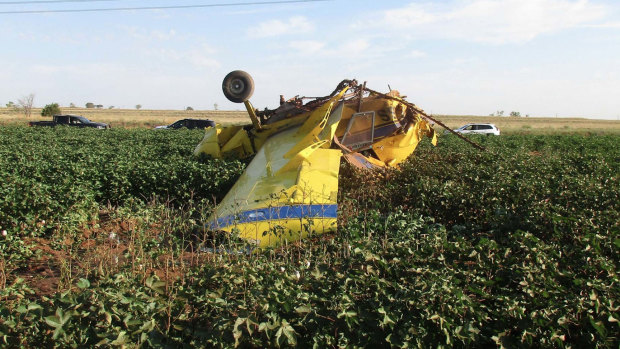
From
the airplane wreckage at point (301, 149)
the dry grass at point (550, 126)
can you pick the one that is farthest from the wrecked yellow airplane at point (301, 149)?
the dry grass at point (550, 126)

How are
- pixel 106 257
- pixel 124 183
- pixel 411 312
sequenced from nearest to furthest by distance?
1. pixel 411 312
2. pixel 106 257
3. pixel 124 183

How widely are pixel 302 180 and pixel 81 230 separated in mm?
3221

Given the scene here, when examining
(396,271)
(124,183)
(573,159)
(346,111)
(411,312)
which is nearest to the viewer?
(411,312)

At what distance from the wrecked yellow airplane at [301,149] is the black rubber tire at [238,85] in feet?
0.08

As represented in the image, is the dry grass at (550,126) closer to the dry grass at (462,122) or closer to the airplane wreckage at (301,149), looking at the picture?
the dry grass at (462,122)

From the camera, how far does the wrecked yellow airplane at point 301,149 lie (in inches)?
227

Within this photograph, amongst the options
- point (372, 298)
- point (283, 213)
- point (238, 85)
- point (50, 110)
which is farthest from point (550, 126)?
point (372, 298)

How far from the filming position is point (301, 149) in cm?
763

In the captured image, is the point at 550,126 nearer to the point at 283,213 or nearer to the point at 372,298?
the point at 283,213

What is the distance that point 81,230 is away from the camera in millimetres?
6547

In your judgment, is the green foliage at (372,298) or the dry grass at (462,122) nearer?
the green foliage at (372,298)

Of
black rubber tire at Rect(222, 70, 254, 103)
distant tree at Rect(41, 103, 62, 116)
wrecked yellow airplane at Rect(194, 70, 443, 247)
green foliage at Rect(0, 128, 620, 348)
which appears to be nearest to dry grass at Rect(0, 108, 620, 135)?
distant tree at Rect(41, 103, 62, 116)

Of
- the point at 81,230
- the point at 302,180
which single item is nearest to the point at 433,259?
the point at 302,180

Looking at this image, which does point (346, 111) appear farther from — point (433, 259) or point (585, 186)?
point (433, 259)
